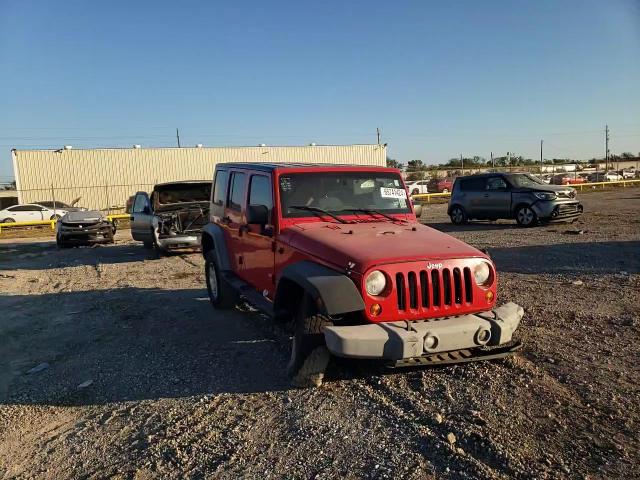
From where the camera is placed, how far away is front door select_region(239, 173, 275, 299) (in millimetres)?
5637

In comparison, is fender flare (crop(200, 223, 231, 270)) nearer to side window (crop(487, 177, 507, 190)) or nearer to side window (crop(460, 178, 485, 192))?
side window (crop(487, 177, 507, 190))

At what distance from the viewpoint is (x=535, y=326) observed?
5988 millimetres

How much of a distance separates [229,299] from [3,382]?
112 inches

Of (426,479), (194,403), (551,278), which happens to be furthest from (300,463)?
(551,278)

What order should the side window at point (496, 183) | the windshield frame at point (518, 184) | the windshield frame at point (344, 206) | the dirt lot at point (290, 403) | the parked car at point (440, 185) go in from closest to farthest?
the dirt lot at point (290, 403), the windshield frame at point (344, 206), the windshield frame at point (518, 184), the side window at point (496, 183), the parked car at point (440, 185)

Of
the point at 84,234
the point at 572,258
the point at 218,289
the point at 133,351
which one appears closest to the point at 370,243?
the point at 133,351

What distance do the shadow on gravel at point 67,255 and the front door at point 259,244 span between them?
7997 mm

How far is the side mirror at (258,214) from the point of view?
17.7ft

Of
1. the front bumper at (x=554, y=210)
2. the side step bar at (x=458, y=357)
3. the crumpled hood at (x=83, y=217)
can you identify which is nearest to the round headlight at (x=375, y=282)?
the side step bar at (x=458, y=357)

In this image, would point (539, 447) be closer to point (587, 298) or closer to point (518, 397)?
point (518, 397)

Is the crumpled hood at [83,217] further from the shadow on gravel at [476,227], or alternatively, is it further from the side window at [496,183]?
the side window at [496,183]

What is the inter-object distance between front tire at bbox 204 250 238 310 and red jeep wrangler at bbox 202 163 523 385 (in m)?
1.21

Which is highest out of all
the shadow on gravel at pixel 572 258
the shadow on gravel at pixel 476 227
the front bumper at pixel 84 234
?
the front bumper at pixel 84 234

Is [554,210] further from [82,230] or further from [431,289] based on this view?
[82,230]
